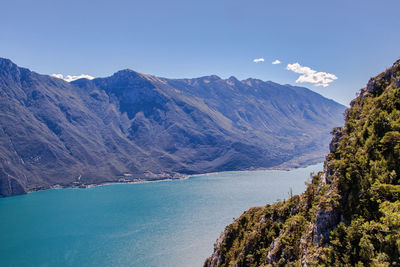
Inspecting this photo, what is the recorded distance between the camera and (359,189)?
2564 cm

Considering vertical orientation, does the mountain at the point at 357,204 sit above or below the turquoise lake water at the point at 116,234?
above

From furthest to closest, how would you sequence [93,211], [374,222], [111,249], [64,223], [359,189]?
[93,211] < [64,223] < [111,249] < [359,189] < [374,222]

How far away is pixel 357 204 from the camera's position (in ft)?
82.3

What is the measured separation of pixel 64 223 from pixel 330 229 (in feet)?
571

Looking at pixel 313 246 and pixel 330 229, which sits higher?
pixel 330 229

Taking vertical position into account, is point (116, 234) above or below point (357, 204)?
below

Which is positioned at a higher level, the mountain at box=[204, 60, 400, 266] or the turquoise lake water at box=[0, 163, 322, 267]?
the mountain at box=[204, 60, 400, 266]

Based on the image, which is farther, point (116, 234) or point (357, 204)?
point (116, 234)

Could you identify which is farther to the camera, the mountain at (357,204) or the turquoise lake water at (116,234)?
the turquoise lake water at (116,234)

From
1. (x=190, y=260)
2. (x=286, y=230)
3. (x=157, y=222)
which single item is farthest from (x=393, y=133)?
(x=157, y=222)

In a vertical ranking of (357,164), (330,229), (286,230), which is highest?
(357,164)

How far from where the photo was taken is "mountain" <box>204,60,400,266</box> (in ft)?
69.6

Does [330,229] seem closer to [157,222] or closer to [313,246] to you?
[313,246]

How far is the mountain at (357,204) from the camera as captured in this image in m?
21.2
